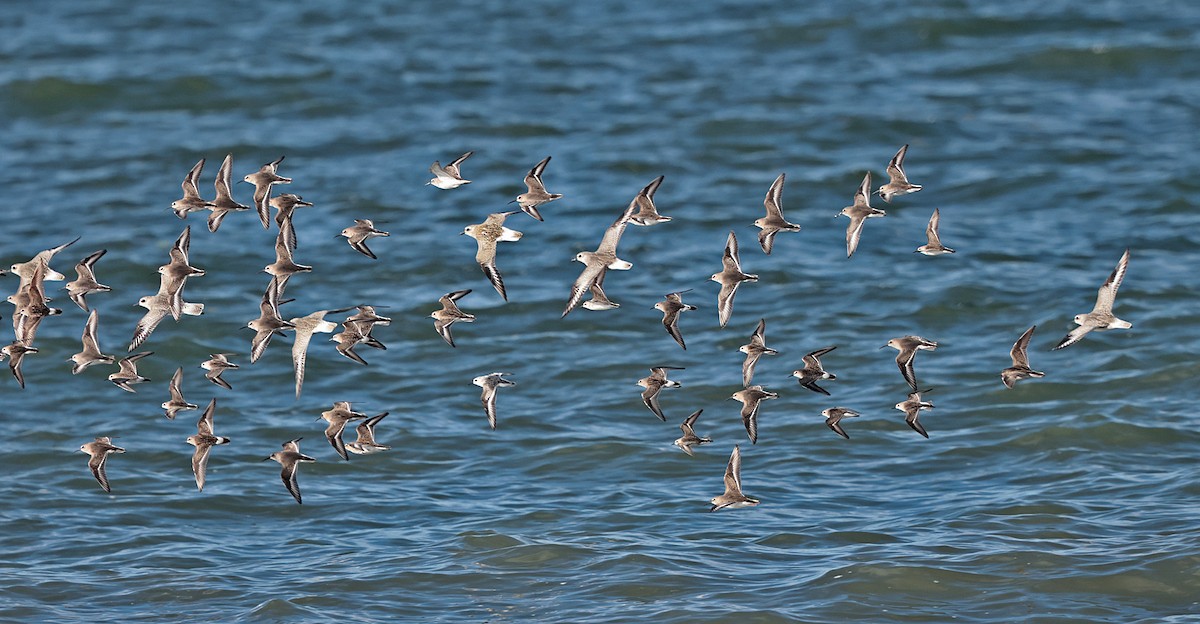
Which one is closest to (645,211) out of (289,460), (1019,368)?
(1019,368)

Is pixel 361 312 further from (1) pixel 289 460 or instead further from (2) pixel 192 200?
(2) pixel 192 200

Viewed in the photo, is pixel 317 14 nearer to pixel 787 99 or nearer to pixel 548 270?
pixel 787 99

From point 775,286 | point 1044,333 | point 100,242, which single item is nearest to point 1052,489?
point 1044,333

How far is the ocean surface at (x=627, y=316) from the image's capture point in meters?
13.5

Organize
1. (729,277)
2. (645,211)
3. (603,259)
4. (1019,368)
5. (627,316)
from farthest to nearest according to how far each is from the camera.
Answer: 1. (627,316)
2. (729,277)
3. (603,259)
4. (645,211)
5. (1019,368)

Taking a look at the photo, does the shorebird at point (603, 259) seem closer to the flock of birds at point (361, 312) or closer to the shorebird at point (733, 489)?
the flock of birds at point (361, 312)

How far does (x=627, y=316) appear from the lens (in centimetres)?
1977

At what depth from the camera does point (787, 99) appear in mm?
27938

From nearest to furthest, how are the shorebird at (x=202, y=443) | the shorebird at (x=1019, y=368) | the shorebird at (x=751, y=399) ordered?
the shorebird at (x=1019, y=368)
the shorebird at (x=202, y=443)
the shorebird at (x=751, y=399)

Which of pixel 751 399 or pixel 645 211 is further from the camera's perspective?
pixel 751 399

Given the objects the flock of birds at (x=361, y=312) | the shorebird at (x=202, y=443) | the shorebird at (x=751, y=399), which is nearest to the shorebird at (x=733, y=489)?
the flock of birds at (x=361, y=312)

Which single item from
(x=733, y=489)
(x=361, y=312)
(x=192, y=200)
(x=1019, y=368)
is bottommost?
(x=733, y=489)

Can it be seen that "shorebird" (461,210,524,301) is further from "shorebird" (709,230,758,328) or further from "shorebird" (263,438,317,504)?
"shorebird" (263,438,317,504)

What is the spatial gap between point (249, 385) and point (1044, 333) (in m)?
9.09
